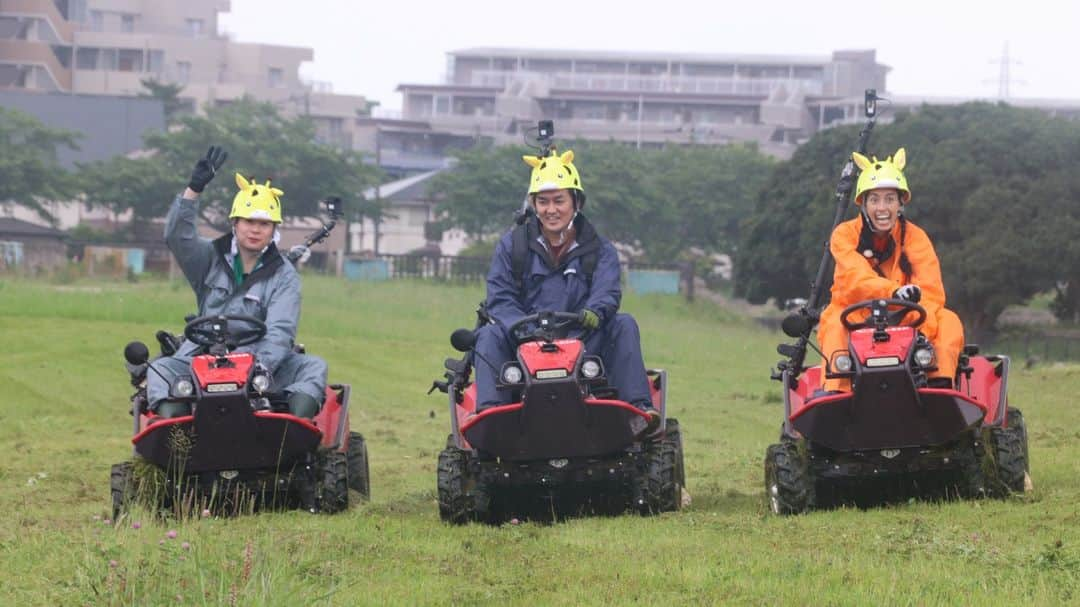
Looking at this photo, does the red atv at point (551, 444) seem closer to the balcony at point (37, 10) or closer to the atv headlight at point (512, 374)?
the atv headlight at point (512, 374)

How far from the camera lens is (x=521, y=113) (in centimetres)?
12012

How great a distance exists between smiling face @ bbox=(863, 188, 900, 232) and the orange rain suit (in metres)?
0.10

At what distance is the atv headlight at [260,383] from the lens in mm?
10156

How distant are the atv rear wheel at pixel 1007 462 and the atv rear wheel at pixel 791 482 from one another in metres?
1.03

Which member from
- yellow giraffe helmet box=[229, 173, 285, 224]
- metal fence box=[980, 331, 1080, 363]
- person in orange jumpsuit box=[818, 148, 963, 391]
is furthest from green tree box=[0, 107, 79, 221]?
person in orange jumpsuit box=[818, 148, 963, 391]

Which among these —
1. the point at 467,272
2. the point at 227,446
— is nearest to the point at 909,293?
the point at 227,446

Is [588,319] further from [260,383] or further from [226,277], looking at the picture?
[226,277]

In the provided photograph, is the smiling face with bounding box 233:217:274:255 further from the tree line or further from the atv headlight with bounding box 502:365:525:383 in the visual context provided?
the tree line

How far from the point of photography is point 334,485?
10.5 metres

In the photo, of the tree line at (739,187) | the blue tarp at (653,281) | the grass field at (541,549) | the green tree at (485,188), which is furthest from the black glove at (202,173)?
the green tree at (485,188)

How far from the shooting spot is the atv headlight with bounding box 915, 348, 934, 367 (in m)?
9.79

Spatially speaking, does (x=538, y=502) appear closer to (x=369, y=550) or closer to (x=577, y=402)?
(x=577, y=402)

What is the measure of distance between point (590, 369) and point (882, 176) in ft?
7.22

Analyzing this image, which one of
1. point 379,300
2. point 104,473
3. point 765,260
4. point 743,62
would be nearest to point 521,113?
point 743,62
